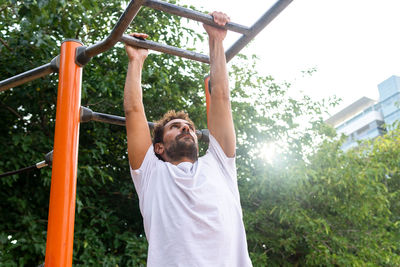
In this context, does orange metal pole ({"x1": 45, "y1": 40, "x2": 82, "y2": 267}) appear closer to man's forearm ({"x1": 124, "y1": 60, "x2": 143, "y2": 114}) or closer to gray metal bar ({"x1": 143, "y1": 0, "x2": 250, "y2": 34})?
man's forearm ({"x1": 124, "y1": 60, "x2": 143, "y2": 114})

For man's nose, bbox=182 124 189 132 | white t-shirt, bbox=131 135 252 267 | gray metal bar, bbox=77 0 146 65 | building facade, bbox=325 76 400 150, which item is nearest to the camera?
white t-shirt, bbox=131 135 252 267

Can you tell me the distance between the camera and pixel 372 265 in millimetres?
4203

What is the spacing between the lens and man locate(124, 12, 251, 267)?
1.03m

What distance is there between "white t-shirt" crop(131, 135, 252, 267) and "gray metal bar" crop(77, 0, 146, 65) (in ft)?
1.51

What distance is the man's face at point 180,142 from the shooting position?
1351 millimetres

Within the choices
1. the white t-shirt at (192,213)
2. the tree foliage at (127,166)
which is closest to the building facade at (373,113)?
the tree foliage at (127,166)

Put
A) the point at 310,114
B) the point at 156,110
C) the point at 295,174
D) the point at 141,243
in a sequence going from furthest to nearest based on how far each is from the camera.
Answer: the point at 310,114 < the point at 295,174 < the point at 156,110 < the point at 141,243

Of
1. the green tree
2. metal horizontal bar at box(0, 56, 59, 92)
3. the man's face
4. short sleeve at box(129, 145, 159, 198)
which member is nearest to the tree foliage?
the green tree

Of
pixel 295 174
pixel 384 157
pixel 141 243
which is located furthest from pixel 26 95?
pixel 384 157

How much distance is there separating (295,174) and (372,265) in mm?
1285

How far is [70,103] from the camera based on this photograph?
1488mm

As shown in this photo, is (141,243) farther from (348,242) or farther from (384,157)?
(384,157)

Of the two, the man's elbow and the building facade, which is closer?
the man's elbow

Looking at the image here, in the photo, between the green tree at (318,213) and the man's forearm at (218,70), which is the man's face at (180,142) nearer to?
the man's forearm at (218,70)
